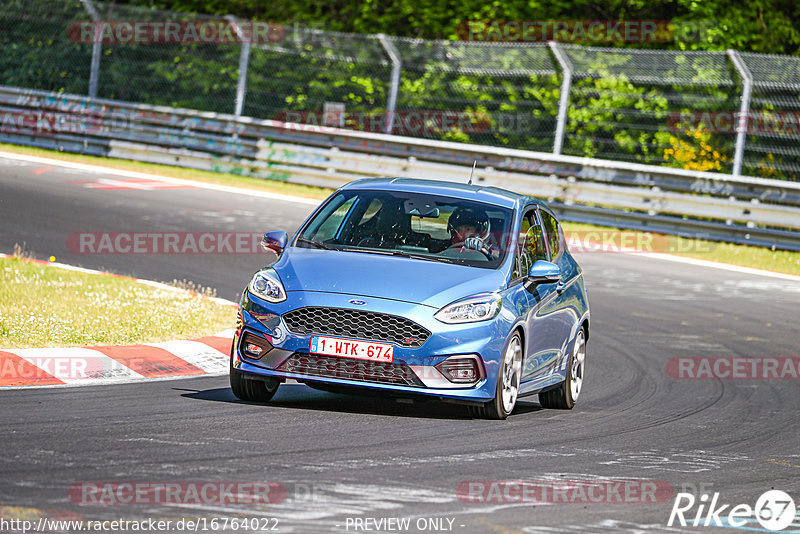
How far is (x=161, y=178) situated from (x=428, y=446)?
16.4 m

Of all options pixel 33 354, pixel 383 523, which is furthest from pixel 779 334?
pixel 383 523

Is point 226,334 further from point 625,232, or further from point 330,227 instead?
point 625,232

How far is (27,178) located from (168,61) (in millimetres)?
6653

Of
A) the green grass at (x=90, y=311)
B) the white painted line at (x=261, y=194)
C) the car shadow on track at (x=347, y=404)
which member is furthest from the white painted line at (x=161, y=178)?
the car shadow on track at (x=347, y=404)

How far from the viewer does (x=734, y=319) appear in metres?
14.8

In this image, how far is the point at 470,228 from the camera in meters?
9.37

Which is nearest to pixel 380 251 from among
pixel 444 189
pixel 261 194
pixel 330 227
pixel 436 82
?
pixel 330 227

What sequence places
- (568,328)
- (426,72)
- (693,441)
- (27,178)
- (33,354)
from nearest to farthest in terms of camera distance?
(693,441)
(33,354)
(568,328)
(27,178)
(426,72)

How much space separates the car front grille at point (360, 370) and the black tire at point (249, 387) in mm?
431

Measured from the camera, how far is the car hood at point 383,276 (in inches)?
328

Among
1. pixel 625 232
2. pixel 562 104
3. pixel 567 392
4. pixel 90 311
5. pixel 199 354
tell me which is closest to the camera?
pixel 567 392

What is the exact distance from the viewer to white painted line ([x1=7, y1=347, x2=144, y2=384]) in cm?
910

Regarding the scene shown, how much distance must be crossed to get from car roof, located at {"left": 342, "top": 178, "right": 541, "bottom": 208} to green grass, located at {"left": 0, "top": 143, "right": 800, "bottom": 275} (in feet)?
32.3

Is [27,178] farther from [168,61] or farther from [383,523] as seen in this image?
[383,523]
